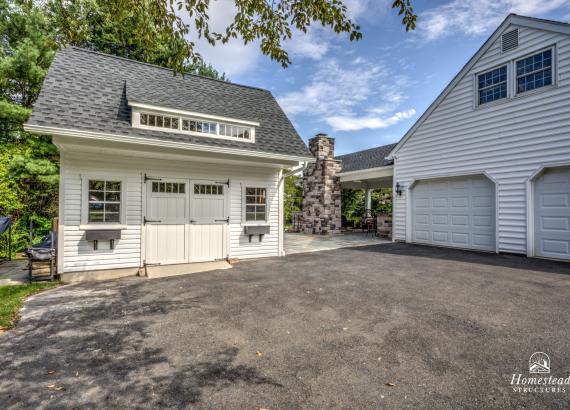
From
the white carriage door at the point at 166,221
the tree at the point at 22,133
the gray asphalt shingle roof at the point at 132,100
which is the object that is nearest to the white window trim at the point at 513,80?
the gray asphalt shingle roof at the point at 132,100

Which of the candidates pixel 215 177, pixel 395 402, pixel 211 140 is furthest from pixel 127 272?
pixel 395 402

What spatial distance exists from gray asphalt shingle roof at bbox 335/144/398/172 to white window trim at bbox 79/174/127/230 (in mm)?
10665

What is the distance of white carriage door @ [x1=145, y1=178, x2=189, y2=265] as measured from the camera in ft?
21.8

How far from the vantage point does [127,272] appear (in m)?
6.29

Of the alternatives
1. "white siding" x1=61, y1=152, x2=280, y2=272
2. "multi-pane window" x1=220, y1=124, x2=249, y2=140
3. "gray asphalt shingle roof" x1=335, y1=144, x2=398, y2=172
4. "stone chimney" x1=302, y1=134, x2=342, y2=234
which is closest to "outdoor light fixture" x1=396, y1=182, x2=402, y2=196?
"gray asphalt shingle roof" x1=335, y1=144, x2=398, y2=172

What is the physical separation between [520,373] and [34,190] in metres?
13.6

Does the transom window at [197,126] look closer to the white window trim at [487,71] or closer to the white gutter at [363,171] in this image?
the white gutter at [363,171]

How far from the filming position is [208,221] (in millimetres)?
7336

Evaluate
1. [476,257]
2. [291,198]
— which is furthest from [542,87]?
[291,198]

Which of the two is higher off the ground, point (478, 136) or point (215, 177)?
point (478, 136)

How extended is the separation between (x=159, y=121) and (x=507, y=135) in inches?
389

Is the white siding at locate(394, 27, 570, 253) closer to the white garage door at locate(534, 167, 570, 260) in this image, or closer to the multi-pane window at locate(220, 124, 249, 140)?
the white garage door at locate(534, 167, 570, 260)

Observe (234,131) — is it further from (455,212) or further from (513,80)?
(513,80)

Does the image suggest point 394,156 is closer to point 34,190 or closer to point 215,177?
point 215,177
